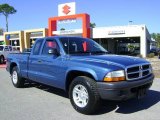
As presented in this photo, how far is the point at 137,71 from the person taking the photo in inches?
264

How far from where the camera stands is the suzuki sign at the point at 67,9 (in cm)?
3985

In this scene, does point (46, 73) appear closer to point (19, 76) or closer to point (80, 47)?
point (80, 47)

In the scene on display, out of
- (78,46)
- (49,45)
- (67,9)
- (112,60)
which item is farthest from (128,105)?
(67,9)

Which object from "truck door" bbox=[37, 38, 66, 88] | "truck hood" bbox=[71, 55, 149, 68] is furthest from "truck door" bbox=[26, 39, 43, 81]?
"truck hood" bbox=[71, 55, 149, 68]

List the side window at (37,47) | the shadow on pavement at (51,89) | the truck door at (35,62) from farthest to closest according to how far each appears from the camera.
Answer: the shadow on pavement at (51,89) → the side window at (37,47) → the truck door at (35,62)

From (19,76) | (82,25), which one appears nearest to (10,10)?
(82,25)

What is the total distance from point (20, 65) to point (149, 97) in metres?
4.46

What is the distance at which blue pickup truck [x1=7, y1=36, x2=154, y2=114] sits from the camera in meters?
6.30

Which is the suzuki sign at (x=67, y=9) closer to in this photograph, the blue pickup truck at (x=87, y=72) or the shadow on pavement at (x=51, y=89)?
the shadow on pavement at (x=51, y=89)

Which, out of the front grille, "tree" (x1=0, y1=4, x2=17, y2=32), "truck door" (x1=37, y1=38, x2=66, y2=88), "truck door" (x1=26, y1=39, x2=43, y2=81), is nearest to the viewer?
the front grille

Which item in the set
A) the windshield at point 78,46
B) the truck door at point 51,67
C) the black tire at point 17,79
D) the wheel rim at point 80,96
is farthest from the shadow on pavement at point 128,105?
the black tire at point 17,79

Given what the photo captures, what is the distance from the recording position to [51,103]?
787 cm

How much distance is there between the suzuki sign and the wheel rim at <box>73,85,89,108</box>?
1312 inches

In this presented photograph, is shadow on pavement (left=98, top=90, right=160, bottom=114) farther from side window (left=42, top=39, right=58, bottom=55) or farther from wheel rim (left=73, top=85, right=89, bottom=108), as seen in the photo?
side window (left=42, top=39, right=58, bottom=55)
